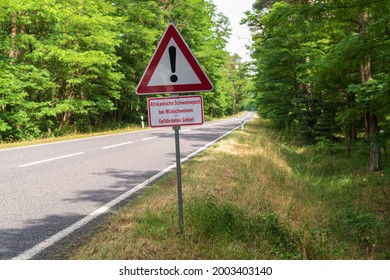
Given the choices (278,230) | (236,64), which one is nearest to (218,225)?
(278,230)

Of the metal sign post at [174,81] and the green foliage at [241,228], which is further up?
the metal sign post at [174,81]

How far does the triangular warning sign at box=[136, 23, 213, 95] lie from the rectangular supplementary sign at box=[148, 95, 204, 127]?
13 cm

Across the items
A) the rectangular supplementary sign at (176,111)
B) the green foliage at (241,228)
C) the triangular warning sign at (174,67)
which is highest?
the triangular warning sign at (174,67)

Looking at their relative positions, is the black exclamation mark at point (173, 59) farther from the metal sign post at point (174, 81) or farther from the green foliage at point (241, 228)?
the green foliage at point (241, 228)

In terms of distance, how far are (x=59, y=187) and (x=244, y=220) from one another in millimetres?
3476

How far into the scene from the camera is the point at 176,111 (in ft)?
10.5

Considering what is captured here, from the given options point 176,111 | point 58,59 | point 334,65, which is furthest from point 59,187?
point 58,59

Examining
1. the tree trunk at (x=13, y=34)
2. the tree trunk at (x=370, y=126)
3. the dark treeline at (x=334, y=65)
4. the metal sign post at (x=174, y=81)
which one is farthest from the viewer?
the tree trunk at (x=13, y=34)

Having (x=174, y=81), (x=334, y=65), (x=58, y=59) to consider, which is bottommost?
(x=174, y=81)

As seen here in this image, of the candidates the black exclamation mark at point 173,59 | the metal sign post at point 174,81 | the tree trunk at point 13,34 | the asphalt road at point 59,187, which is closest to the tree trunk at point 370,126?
the asphalt road at point 59,187

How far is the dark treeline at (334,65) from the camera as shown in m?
4.84

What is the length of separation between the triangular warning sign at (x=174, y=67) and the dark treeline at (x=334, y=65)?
278 centimetres

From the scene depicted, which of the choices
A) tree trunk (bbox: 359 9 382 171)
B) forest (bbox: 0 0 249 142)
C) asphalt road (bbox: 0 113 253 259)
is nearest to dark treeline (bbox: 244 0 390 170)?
tree trunk (bbox: 359 9 382 171)

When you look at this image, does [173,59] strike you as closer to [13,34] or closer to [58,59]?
[58,59]
